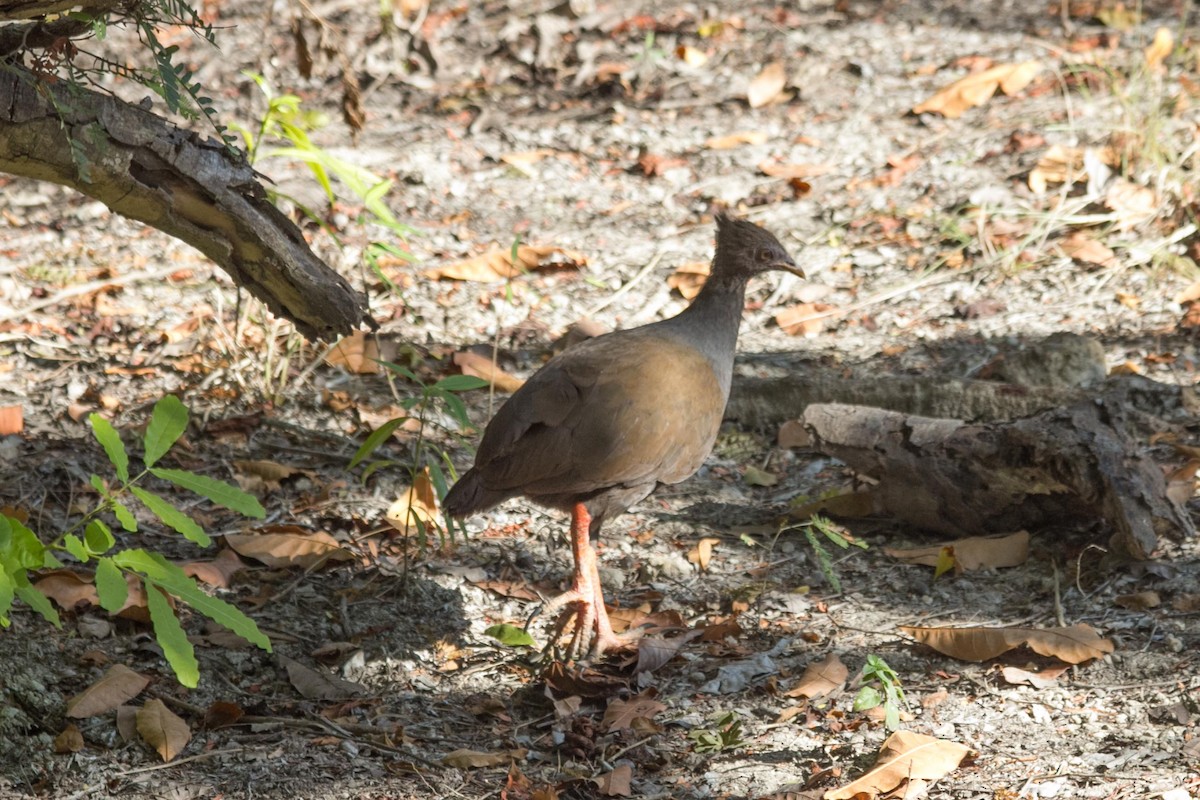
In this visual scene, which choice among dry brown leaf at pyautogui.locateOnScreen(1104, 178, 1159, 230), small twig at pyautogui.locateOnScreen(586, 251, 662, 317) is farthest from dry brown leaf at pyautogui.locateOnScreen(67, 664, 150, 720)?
dry brown leaf at pyautogui.locateOnScreen(1104, 178, 1159, 230)

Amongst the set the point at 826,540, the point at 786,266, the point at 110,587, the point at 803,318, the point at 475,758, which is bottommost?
the point at 826,540

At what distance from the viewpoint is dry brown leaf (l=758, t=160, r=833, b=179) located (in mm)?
7133

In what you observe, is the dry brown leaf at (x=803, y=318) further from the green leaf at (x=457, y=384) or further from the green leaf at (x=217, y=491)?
the green leaf at (x=217, y=491)

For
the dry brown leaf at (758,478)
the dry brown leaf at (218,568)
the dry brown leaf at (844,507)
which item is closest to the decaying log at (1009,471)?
the dry brown leaf at (844,507)

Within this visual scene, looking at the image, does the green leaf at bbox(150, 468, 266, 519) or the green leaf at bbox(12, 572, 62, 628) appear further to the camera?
the green leaf at bbox(150, 468, 266, 519)

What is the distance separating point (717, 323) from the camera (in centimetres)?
465

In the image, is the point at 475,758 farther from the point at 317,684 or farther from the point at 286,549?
the point at 286,549

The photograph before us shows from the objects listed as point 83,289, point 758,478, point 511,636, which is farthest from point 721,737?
point 83,289

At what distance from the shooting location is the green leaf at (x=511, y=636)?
389 centimetres

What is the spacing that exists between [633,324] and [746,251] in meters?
1.33

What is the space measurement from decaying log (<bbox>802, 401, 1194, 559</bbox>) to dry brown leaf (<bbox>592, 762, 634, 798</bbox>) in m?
1.61

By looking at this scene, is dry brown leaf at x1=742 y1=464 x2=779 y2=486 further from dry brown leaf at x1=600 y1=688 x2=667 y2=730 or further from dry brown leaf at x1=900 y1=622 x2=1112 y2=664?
dry brown leaf at x1=600 y1=688 x2=667 y2=730

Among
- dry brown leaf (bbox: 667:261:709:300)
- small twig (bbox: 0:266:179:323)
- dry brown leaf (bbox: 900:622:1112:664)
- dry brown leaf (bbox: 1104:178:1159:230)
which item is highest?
small twig (bbox: 0:266:179:323)

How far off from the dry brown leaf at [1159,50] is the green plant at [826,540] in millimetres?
4253
